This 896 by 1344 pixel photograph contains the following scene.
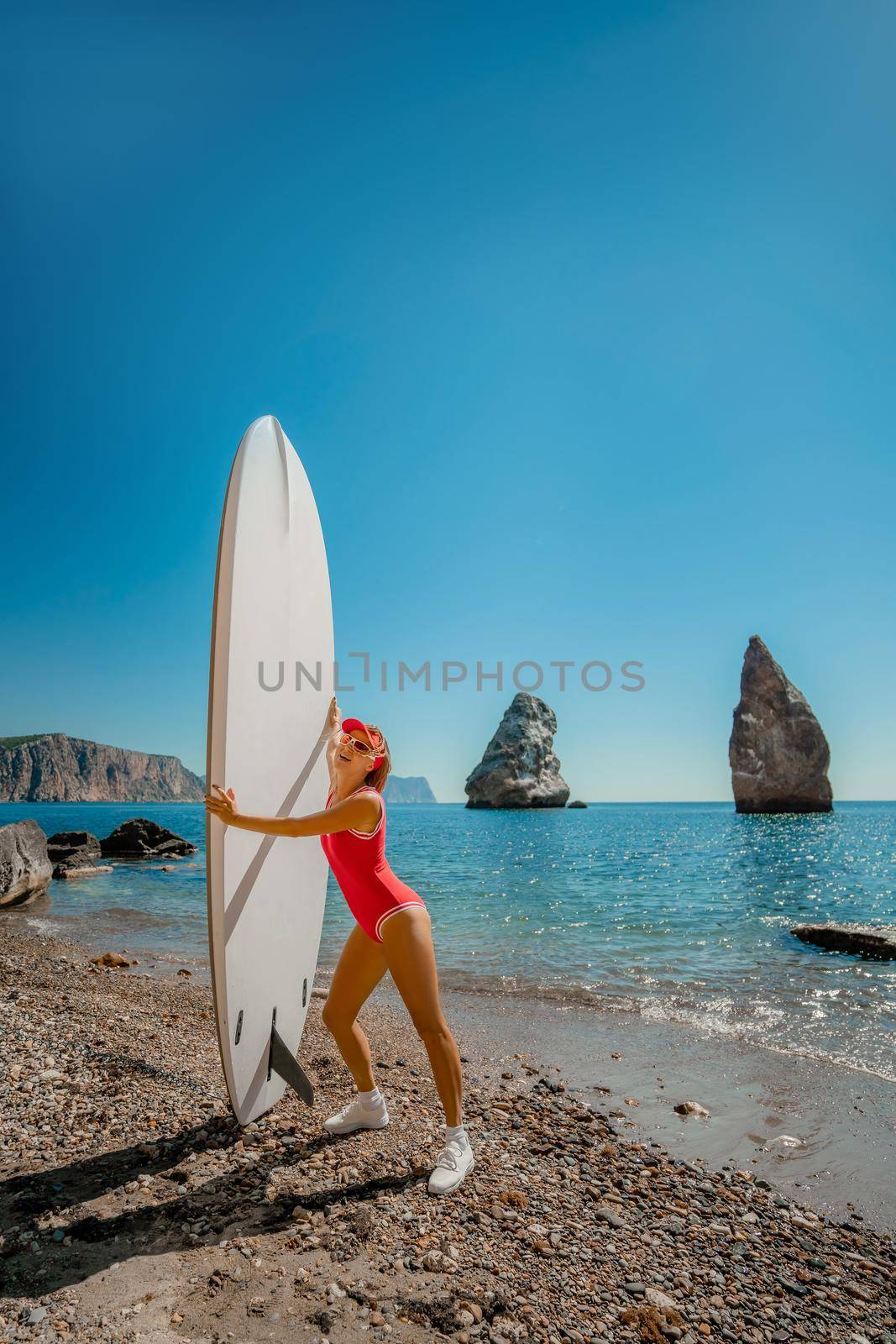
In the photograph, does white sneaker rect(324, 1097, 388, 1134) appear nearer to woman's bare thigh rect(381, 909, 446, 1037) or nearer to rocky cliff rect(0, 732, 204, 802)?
woman's bare thigh rect(381, 909, 446, 1037)

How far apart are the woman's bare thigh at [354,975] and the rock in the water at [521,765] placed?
94178mm

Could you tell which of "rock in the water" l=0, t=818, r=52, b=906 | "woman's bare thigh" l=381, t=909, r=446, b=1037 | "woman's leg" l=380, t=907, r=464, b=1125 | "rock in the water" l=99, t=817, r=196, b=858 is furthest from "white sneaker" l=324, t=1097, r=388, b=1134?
"rock in the water" l=99, t=817, r=196, b=858

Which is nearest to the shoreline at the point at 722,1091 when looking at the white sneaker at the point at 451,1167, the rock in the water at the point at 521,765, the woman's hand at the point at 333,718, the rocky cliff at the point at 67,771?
the white sneaker at the point at 451,1167

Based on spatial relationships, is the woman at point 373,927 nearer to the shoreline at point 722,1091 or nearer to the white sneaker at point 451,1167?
the white sneaker at point 451,1167

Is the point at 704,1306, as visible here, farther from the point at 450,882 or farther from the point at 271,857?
the point at 450,882

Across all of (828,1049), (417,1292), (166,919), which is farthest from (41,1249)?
(166,919)

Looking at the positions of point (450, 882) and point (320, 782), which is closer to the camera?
point (320, 782)

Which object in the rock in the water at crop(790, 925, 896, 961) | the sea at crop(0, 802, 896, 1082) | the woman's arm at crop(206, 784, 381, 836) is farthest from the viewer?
the rock in the water at crop(790, 925, 896, 961)

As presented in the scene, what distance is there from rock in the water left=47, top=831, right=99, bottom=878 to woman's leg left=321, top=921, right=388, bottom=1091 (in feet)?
66.8

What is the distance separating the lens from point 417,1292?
246 centimetres

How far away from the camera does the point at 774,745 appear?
256 ft

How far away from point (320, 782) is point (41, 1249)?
2392mm

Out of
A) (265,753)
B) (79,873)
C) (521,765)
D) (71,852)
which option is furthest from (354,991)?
(521,765)

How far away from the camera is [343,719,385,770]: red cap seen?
11.3 ft
